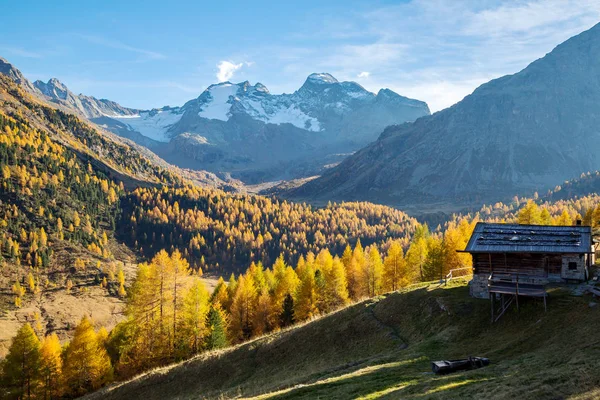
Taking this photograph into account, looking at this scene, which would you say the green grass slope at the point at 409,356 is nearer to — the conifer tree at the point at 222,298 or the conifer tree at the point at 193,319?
the conifer tree at the point at 193,319

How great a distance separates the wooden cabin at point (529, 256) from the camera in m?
38.4

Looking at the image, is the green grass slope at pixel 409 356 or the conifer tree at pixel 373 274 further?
the conifer tree at pixel 373 274

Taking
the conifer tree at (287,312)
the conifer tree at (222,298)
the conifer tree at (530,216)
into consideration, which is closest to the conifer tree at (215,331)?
the conifer tree at (287,312)

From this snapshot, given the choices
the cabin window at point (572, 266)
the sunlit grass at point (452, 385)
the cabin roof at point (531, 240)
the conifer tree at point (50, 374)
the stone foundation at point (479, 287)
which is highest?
the cabin roof at point (531, 240)

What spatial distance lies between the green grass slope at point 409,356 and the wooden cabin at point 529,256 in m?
3.11

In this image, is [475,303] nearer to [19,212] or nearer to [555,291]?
[555,291]

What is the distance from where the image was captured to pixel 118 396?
4716cm

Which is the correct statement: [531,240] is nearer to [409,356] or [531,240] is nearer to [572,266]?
[572,266]

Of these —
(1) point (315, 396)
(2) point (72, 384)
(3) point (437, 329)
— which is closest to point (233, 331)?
(2) point (72, 384)

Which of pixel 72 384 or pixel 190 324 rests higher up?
pixel 190 324

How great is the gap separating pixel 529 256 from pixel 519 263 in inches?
46.3

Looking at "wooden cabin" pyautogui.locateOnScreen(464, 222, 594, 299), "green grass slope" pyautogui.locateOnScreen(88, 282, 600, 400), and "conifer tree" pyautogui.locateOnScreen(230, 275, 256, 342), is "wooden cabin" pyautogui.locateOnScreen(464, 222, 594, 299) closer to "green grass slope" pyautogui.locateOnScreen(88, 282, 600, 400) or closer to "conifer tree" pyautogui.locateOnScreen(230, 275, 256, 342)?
"green grass slope" pyautogui.locateOnScreen(88, 282, 600, 400)

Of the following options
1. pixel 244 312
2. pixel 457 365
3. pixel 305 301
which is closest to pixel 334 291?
pixel 305 301

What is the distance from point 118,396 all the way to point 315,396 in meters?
33.1
